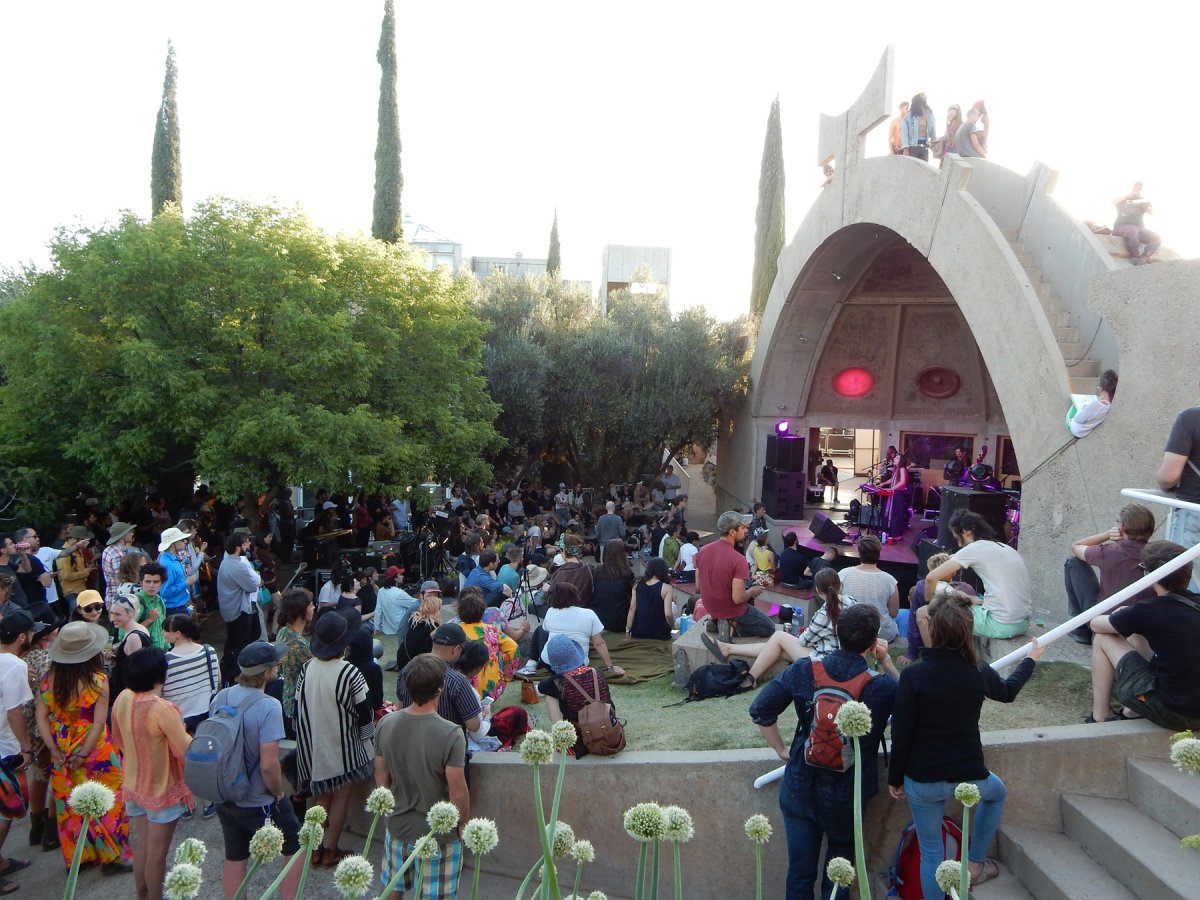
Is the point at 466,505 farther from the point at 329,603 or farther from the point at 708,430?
the point at 329,603

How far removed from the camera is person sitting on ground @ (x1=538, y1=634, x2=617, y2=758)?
4.68 meters

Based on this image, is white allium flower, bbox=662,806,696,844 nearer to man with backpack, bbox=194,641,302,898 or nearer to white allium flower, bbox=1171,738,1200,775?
white allium flower, bbox=1171,738,1200,775

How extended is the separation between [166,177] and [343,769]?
22296mm

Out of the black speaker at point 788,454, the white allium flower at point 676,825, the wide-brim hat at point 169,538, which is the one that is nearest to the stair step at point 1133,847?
the white allium flower at point 676,825

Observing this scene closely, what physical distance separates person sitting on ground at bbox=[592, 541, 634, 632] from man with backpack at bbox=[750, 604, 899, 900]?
15.1 ft

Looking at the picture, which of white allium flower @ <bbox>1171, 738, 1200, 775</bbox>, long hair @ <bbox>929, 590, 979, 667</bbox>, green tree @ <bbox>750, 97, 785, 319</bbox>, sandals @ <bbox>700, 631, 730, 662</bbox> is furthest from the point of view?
green tree @ <bbox>750, 97, 785, 319</bbox>

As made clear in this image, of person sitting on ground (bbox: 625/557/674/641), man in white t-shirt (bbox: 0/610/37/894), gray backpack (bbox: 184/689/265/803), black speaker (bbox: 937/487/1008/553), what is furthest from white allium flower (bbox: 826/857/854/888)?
black speaker (bbox: 937/487/1008/553)

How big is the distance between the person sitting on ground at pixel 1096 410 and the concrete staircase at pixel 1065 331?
79 cm

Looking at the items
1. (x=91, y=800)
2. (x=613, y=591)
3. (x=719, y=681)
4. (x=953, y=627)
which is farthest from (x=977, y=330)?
(x=91, y=800)

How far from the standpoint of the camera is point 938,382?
20.2m

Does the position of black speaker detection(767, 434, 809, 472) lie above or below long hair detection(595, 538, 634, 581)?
above

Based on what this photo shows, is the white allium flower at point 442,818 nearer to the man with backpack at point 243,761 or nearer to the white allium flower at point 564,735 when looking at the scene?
the white allium flower at point 564,735

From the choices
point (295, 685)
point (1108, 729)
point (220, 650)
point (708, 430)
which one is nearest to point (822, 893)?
point (1108, 729)

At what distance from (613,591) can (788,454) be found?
10.6 metres
